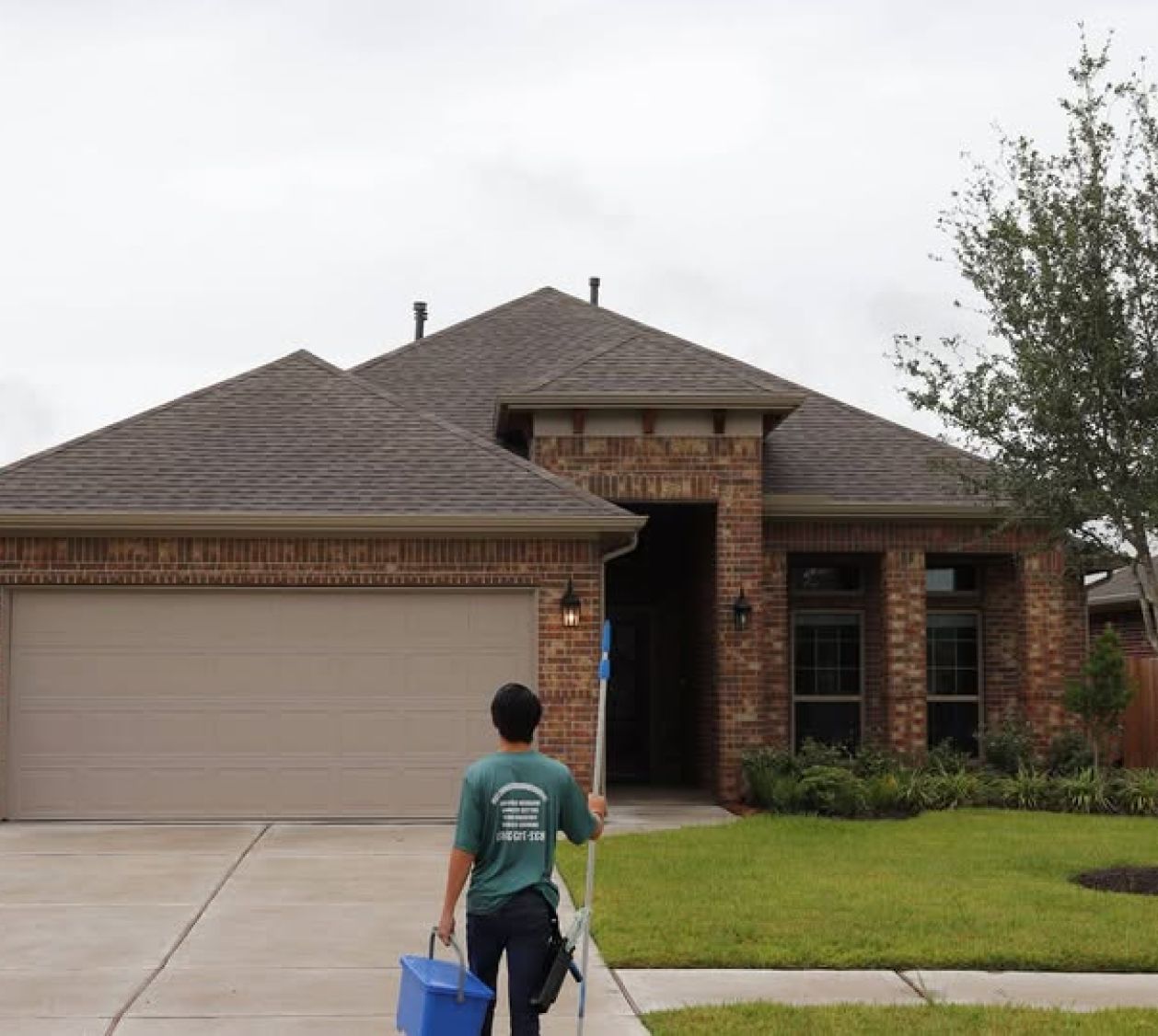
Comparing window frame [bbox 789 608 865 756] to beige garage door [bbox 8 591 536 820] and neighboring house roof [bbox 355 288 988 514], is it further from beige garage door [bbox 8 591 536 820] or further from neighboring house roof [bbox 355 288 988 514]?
beige garage door [bbox 8 591 536 820]

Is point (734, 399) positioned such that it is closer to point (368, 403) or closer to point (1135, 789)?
point (368, 403)

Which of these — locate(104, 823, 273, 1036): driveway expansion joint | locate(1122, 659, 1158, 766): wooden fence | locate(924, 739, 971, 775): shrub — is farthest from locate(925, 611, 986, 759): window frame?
locate(104, 823, 273, 1036): driveway expansion joint

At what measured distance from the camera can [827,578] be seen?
65.7 feet

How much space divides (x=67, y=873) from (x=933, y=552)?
10.9 m

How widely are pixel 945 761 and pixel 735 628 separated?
284 cm

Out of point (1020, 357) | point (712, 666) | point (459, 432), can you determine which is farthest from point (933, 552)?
point (1020, 357)

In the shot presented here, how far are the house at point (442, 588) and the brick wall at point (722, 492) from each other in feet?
0.09

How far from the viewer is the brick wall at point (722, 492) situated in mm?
18094

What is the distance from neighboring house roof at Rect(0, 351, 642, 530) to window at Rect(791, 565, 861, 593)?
410 centimetres

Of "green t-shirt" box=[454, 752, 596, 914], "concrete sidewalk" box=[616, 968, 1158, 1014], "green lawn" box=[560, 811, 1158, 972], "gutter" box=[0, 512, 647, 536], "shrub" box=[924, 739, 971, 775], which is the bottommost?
"concrete sidewalk" box=[616, 968, 1158, 1014]

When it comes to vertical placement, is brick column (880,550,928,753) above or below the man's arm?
above

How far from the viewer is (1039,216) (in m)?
12.5

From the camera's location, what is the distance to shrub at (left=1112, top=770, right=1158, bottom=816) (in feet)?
55.7

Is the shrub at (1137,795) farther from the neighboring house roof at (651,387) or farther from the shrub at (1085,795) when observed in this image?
the neighboring house roof at (651,387)
